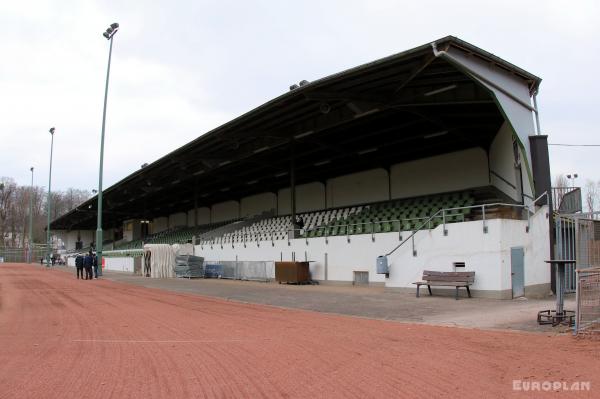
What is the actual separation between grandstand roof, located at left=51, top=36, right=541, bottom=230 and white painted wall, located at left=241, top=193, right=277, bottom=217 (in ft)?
2.91

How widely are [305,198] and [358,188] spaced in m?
6.86

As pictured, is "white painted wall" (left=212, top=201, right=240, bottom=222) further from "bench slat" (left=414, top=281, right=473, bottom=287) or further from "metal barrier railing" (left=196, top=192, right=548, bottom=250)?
"bench slat" (left=414, top=281, right=473, bottom=287)

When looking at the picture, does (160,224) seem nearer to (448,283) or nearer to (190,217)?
(190,217)

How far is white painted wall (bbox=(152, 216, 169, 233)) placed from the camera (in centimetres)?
7088

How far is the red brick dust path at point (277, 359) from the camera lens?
6.03 metres

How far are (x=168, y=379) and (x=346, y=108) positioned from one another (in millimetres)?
19714

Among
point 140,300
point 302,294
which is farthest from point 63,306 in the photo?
point 302,294

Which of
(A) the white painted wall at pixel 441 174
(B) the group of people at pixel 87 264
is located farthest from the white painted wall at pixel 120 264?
(A) the white painted wall at pixel 441 174

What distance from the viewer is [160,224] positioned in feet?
241

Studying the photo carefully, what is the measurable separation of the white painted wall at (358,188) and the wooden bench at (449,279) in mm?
14536

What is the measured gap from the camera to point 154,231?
75.7 meters

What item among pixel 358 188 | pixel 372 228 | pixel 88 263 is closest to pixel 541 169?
pixel 372 228

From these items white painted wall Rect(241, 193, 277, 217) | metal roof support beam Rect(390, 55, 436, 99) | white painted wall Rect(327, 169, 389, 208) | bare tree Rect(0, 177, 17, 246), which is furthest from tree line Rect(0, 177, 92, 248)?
metal roof support beam Rect(390, 55, 436, 99)

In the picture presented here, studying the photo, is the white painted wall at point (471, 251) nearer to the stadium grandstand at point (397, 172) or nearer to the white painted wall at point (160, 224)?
the stadium grandstand at point (397, 172)
